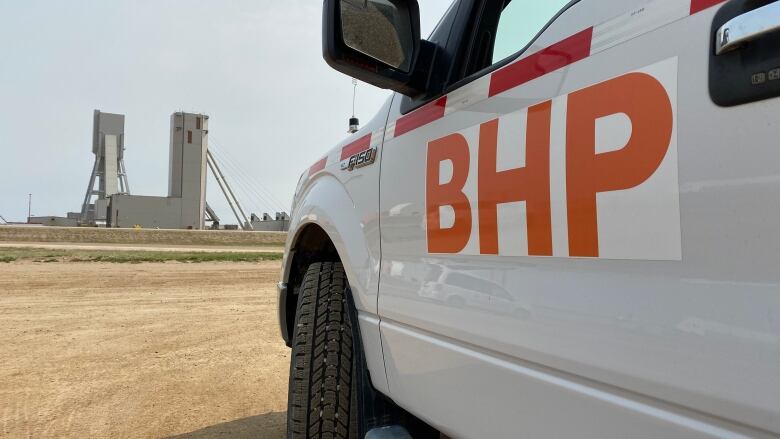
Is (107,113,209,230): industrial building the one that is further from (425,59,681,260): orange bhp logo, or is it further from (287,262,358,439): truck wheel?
(425,59,681,260): orange bhp logo

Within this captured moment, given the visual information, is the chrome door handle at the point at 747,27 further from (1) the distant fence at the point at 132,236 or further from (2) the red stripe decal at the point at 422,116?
(1) the distant fence at the point at 132,236

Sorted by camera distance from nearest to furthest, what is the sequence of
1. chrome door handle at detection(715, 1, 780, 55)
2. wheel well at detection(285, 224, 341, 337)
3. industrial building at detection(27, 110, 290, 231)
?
chrome door handle at detection(715, 1, 780, 55)
wheel well at detection(285, 224, 341, 337)
industrial building at detection(27, 110, 290, 231)

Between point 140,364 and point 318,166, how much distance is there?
2.80 m

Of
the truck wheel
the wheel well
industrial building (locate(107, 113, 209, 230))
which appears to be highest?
industrial building (locate(107, 113, 209, 230))

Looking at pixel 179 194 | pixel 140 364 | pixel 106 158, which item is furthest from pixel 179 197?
pixel 140 364

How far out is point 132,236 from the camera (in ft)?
83.0

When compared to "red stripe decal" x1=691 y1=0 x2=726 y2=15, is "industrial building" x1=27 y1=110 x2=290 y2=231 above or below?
above

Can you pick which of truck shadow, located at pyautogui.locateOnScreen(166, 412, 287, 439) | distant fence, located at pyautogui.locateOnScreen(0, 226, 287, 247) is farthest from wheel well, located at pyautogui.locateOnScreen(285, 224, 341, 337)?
distant fence, located at pyautogui.locateOnScreen(0, 226, 287, 247)

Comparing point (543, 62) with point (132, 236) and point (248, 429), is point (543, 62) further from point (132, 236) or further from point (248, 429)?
point (132, 236)

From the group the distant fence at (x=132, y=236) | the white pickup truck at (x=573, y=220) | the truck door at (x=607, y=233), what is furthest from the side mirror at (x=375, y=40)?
the distant fence at (x=132, y=236)

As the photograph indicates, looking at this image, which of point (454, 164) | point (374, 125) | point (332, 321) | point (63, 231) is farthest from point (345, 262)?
point (63, 231)

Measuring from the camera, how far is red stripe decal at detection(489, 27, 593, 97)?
1069mm

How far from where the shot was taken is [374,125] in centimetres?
203

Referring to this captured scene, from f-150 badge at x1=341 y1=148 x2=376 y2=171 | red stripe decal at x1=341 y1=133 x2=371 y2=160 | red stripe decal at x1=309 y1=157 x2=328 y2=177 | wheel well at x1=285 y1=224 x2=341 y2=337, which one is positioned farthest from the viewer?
wheel well at x1=285 y1=224 x2=341 y2=337
